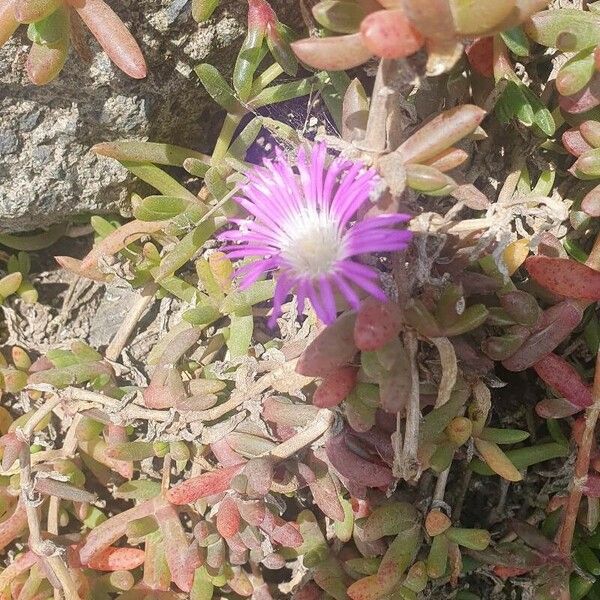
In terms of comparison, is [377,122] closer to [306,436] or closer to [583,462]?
[306,436]

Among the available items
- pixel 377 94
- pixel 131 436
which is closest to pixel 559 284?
pixel 377 94

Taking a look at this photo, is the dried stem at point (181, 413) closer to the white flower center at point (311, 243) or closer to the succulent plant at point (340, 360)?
the succulent plant at point (340, 360)

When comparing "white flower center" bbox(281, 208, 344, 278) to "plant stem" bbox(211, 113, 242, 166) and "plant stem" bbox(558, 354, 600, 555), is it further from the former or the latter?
"plant stem" bbox(558, 354, 600, 555)

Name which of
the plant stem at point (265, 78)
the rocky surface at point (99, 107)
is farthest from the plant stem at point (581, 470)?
the rocky surface at point (99, 107)

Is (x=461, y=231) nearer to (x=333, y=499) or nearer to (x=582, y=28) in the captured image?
(x=582, y=28)

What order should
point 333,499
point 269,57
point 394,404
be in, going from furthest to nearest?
point 269,57 → point 333,499 → point 394,404

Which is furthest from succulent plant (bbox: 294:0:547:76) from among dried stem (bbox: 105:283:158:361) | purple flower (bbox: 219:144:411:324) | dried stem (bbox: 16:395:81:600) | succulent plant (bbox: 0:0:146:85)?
dried stem (bbox: 16:395:81:600)

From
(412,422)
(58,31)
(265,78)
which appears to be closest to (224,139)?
(265,78)
